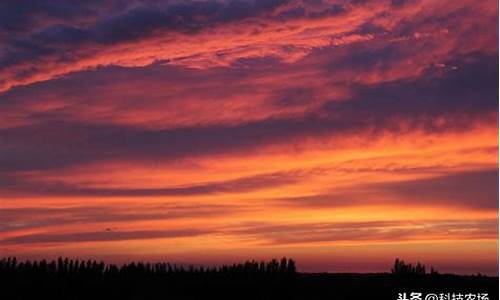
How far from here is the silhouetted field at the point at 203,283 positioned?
30.4 metres

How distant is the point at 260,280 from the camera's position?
32344 millimetres

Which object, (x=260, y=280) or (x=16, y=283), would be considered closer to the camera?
(x=16, y=283)

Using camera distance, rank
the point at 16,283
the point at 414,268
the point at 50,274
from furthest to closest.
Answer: the point at 414,268 → the point at 50,274 → the point at 16,283

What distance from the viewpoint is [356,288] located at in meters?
32.1

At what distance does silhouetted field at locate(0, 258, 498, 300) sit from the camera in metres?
30.4

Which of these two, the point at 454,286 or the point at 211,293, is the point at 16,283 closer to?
the point at 211,293

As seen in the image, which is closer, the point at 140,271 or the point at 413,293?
the point at 413,293

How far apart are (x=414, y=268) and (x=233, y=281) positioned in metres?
8.24

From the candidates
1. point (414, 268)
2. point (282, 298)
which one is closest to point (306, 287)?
point (282, 298)

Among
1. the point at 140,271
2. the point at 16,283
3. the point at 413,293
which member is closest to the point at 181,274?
the point at 140,271

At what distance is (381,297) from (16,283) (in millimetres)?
13224

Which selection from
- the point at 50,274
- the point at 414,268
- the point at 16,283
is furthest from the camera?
the point at 414,268

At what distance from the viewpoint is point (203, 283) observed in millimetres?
32125

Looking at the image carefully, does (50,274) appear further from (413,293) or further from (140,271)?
(413,293)
